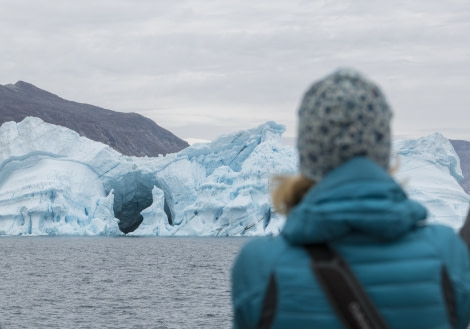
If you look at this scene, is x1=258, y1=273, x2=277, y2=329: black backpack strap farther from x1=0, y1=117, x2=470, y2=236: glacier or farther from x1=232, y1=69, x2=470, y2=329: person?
x1=0, y1=117, x2=470, y2=236: glacier

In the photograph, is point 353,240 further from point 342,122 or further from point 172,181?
point 172,181

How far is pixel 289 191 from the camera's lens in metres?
1.69

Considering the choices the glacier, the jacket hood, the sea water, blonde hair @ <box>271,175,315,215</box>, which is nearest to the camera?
the jacket hood

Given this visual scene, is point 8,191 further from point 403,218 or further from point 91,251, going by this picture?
point 403,218

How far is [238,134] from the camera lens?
51438 millimetres

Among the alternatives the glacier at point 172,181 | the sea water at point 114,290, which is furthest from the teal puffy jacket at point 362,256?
the glacier at point 172,181

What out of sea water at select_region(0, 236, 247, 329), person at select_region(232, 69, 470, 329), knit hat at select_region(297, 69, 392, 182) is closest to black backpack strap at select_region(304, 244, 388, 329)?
person at select_region(232, 69, 470, 329)

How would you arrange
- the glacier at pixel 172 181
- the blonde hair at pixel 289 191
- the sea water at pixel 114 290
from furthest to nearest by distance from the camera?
1. the glacier at pixel 172 181
2. the sea water at pixel 114 290
3. the blonde hair at pixel 289 191

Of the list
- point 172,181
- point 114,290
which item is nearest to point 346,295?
point 114,290

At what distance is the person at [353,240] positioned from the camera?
1.51 meters

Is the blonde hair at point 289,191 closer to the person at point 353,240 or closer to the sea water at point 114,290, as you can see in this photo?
the person at point 353,240

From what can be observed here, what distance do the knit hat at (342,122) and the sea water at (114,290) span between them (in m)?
19.7

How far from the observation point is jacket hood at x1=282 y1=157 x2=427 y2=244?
1484mm

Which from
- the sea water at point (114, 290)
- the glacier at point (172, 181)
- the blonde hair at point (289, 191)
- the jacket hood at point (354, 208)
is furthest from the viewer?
the glacier at point (172, 181)
